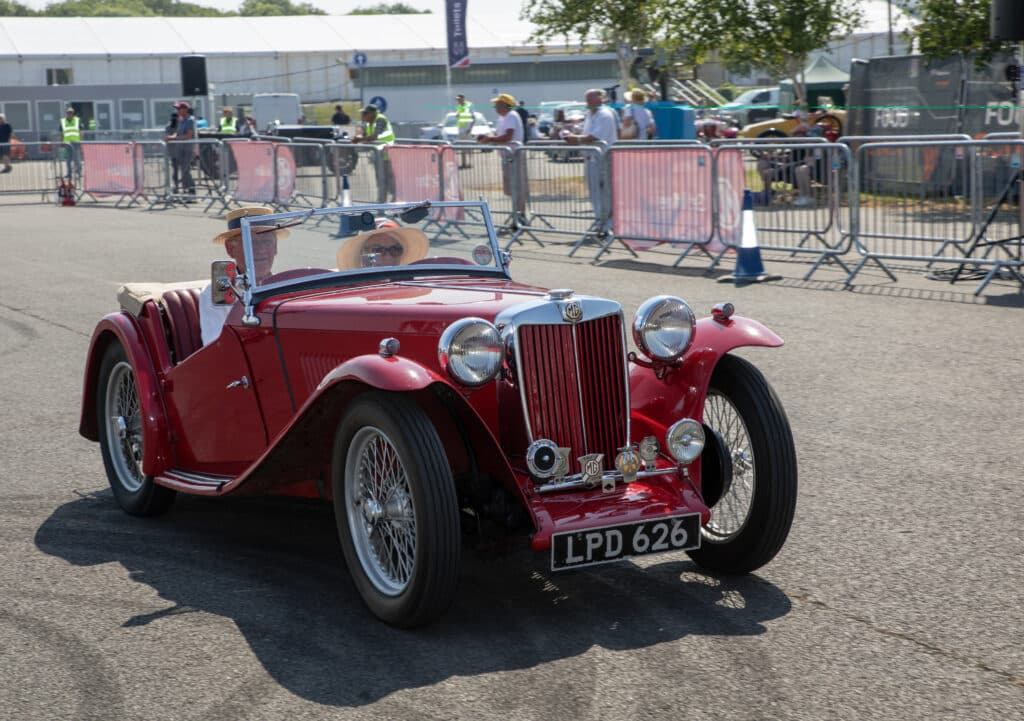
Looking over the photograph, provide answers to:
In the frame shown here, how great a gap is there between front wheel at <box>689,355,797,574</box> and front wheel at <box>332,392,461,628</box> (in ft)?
3.14

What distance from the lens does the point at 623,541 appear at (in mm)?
3938

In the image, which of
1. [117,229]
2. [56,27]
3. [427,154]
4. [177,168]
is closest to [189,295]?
[427,154]

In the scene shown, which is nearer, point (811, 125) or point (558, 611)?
point (558, 611)

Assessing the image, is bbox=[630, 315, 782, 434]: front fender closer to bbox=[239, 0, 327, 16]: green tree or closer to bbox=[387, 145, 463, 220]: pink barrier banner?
bbox=[387, 145, 463, 220]: pink barrier banner

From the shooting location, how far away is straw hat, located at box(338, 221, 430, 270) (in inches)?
201

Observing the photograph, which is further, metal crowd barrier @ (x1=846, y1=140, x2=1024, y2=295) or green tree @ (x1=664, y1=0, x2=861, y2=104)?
green tree @ (x1=664, y1=0, x2=861, y2=104)

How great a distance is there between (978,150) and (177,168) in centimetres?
1666

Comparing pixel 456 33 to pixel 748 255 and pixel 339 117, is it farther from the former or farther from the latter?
pixel 748 255

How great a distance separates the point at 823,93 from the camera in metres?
31.5

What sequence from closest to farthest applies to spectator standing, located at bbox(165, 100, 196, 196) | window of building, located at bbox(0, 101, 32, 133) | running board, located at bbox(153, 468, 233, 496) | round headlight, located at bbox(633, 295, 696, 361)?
round headlight, located at bbox(633, 295, 696, 361) → running board, located at bbox(153, 468, 233, 496) → spectator standing, located at bbox(165, 100, 196, 196) → window of building, located at bbox(0, 101, 32, 133)

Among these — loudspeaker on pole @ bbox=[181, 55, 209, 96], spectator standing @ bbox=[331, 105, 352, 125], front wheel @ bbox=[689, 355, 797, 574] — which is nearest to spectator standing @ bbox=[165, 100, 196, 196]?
loudspeaker on pole @ bbox=[181, 55, 209, 96]

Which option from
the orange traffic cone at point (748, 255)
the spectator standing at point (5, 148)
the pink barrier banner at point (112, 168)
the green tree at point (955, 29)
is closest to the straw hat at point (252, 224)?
the orange traffic cone at point (748, 255)

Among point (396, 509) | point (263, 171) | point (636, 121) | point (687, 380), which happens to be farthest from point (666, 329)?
point (263, 171)

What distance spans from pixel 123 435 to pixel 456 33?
22.5 metres
